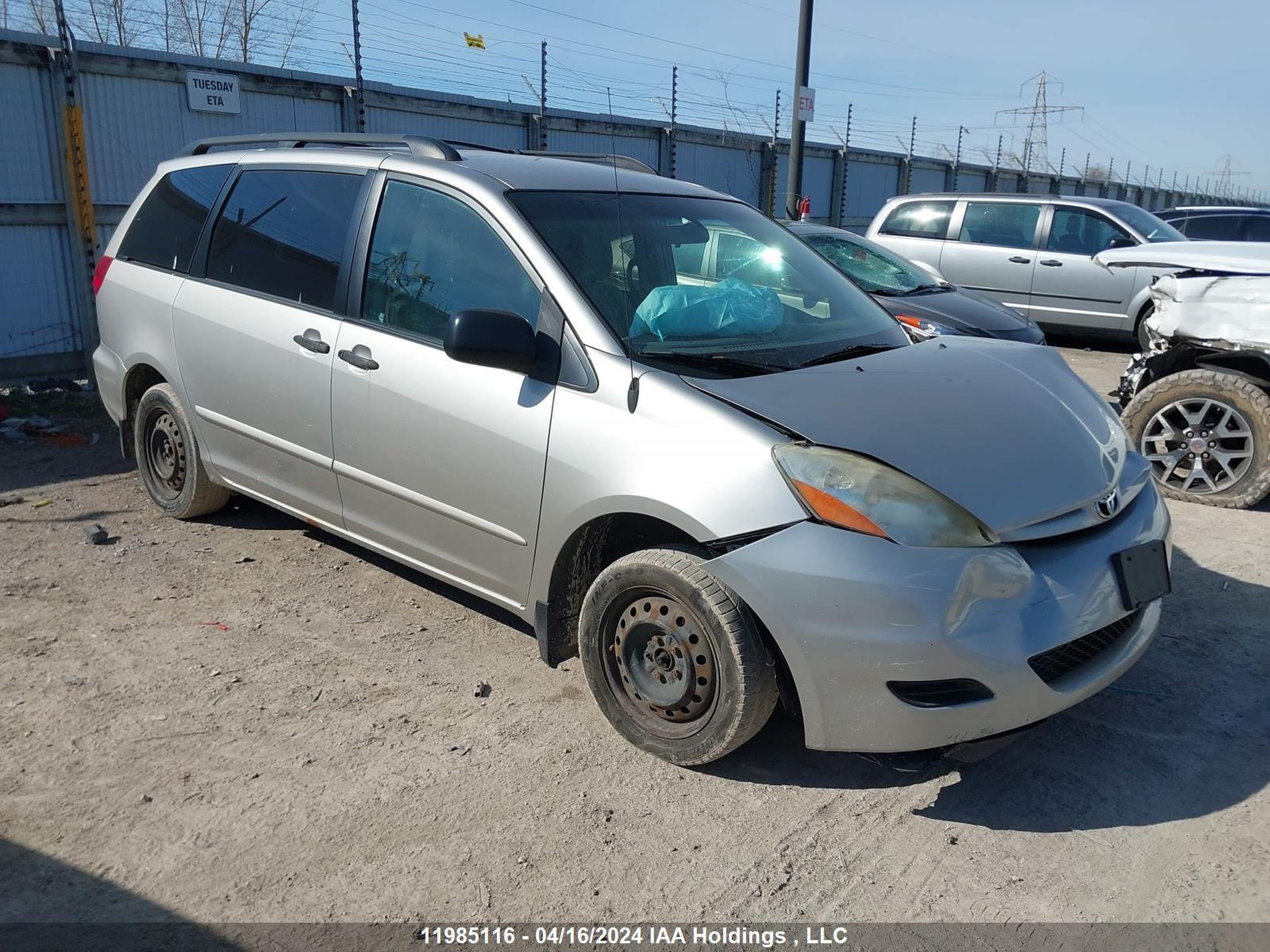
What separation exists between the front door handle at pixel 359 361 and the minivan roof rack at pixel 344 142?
2.67ft

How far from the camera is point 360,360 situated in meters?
3.87

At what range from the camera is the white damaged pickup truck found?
5707mm

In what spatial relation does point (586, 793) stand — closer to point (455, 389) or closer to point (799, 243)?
point (455, 389)

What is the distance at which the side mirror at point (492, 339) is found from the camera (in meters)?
3.23

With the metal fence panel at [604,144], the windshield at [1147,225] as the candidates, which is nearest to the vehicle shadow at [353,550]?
the metal fence panel at [604,144]

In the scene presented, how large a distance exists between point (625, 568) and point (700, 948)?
1122 mm

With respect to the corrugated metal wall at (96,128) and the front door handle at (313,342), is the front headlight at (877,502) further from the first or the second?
the corrugated metal wall at (96,128)

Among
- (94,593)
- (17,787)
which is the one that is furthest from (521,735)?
(94,593)

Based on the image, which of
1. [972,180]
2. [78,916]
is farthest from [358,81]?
[972,180]

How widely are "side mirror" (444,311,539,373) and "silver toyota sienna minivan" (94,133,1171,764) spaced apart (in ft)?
0.03

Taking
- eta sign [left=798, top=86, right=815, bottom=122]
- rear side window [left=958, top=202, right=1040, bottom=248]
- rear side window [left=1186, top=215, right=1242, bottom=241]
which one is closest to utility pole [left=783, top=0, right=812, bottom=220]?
eta sign [left=798, top=86, right=815, bottom=122]

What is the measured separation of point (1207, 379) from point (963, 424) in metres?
3.47

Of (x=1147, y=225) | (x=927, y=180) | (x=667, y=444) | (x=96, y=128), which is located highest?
(x=96, y=128)

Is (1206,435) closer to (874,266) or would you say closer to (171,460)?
(874,266)
